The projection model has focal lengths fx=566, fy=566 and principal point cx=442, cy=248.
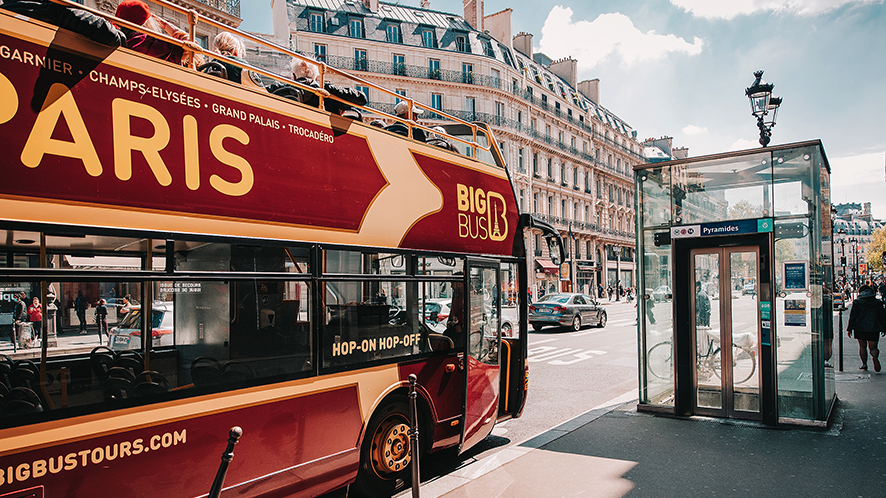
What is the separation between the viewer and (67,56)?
10.5 feet

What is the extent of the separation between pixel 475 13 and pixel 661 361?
1810 inches

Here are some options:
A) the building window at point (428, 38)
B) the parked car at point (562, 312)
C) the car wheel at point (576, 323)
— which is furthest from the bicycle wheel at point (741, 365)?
the building window at point (428, 38)

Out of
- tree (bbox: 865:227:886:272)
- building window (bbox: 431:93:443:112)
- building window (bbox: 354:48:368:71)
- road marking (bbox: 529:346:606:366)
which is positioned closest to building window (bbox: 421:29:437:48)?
building window (bbox: 431:93:443:112)

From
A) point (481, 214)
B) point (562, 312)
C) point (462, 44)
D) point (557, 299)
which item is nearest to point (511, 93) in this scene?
point (462, 44)

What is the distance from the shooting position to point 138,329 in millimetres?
3572

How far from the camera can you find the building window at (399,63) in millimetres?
42281

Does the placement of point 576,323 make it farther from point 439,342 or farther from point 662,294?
point 439,342

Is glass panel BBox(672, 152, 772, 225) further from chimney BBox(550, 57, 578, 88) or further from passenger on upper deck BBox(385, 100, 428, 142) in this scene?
chimney BBox(550, 57, 578, 88)

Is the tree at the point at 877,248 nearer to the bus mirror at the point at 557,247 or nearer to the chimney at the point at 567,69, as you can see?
the chimney at the point at 567,69

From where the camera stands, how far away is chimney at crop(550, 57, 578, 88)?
60844 mm

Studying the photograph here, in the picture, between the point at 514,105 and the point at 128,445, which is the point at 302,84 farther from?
the point at 514,105

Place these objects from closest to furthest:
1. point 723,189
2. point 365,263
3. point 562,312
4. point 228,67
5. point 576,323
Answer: point 228,67
point 365,263
point 723,189
point 562,312
point 576,323

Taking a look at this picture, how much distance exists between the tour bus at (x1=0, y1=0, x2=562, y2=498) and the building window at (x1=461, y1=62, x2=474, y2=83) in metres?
40.4

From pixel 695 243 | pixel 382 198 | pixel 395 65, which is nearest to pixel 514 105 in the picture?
pixel 395 65
